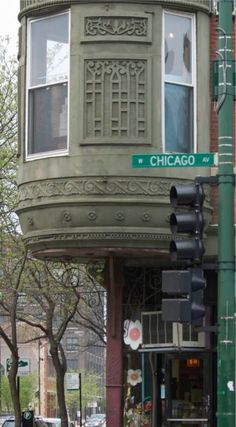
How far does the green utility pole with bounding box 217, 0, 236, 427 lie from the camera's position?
10750 millimetres

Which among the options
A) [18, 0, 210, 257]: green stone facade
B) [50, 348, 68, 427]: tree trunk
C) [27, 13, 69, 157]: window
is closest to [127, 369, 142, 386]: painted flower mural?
[18, 0, 210, 257]: green stone facade

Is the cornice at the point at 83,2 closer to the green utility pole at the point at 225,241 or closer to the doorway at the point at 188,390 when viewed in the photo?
the green utility pole at the point at 225,241

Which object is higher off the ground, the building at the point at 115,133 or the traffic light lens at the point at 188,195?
the building at the point at 115,133

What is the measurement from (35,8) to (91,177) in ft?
9.58

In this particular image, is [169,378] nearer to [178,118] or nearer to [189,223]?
[178,118]

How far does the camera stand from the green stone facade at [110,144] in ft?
48.6

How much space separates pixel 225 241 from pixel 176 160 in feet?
4.17

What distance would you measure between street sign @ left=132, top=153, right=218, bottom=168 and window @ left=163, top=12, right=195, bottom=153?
11.4ft

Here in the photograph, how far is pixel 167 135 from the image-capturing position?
15.2 meters

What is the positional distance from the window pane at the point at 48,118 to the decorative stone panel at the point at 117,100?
54cm

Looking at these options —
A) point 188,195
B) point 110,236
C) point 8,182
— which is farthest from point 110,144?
point 8,182

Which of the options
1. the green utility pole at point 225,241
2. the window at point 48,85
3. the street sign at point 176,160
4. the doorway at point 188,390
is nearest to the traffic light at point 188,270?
the green utility pole at point 225,241

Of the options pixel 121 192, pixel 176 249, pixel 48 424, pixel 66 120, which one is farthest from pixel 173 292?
pixel 48 424

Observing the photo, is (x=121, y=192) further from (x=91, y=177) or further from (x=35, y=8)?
(x=35, y=8)
